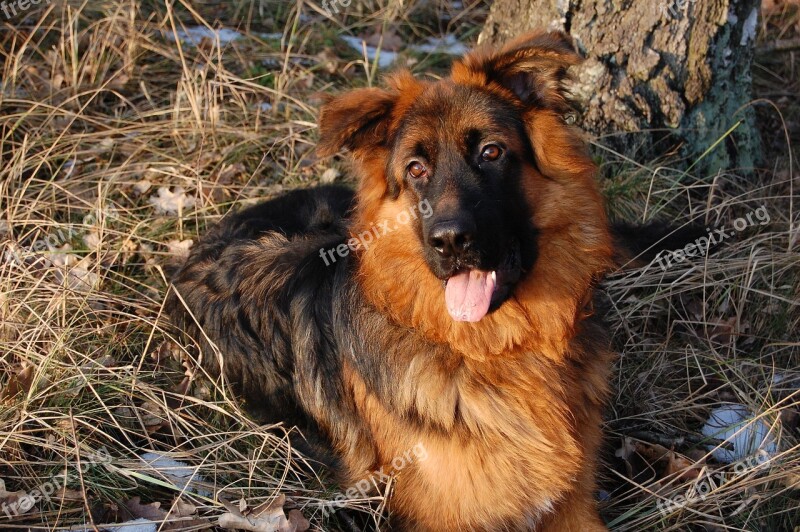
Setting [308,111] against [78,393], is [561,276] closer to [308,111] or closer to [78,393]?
[78,393]

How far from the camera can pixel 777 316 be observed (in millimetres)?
5141

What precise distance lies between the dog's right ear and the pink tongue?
883 millimetres

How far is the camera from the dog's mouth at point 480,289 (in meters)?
3.62

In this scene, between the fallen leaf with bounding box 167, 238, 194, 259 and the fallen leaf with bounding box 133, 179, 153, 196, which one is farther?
the fallen leaf with bounding box 133, 179, 153, 196

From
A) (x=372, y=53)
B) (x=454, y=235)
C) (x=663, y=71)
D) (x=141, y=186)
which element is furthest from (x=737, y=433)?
(x=372, y=53)

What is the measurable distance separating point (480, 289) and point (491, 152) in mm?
693

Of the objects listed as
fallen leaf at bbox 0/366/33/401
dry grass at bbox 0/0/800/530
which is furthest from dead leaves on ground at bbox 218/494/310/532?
fallen leaf at bbox 0/366/33/401

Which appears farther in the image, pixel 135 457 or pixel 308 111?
pixel 308 111

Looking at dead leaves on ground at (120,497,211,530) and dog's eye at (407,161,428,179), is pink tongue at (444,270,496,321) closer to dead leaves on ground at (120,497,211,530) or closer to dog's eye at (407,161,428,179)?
dog's eye at (407,161,428,179)

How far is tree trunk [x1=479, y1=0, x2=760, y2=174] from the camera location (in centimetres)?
559

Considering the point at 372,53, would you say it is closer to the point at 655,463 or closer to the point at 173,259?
the point at 173,259

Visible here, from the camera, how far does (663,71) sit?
5.68 metres

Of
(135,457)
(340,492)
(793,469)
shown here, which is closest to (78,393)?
(135,457)

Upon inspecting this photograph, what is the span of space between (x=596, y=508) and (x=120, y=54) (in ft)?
18.8
